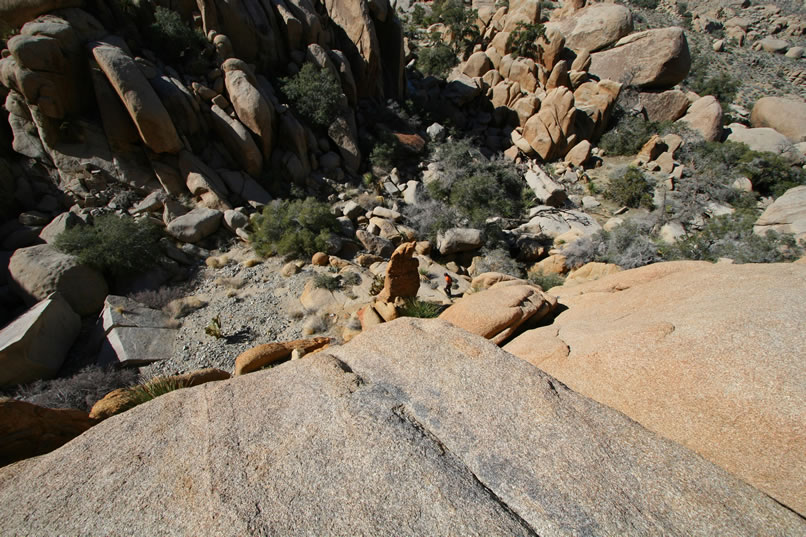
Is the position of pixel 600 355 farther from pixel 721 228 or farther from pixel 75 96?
pixel 75 96

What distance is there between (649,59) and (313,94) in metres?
19.9

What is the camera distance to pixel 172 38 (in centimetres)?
1270

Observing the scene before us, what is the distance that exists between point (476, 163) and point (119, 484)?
1578 centimetres

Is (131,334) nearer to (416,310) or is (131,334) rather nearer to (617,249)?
(416,310)

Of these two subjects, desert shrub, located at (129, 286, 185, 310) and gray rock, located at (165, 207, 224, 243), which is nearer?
desert shrub, located at (129, 286, 185, 310)

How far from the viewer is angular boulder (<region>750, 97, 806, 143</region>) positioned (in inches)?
714

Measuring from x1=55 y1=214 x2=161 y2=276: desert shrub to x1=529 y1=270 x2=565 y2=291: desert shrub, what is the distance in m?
12.3

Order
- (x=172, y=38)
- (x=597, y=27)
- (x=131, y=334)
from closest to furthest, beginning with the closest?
(x=131, y=334), (x=172, y=38), (x=597, y=27)

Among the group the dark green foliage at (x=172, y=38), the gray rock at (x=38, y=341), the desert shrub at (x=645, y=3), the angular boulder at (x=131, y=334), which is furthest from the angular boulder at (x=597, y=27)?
the gray rock at (x=38, y=341)

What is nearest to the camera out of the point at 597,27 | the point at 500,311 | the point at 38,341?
the point at 500,311

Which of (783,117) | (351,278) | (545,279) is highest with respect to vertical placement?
(783,117)

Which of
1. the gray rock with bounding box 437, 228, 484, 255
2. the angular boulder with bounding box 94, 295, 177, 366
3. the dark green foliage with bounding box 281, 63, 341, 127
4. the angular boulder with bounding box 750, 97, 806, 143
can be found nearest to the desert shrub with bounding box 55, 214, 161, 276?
the angular boulder with bounding box 94, 295, 177, 366

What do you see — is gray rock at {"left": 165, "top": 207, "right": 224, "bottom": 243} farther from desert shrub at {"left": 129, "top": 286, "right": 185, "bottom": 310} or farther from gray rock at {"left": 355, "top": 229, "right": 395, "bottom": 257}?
gray rock at {"left": 355, "top": 229, "right": 395, "bottom": 257}

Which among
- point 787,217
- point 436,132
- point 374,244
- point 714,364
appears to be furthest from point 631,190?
point 714,364
